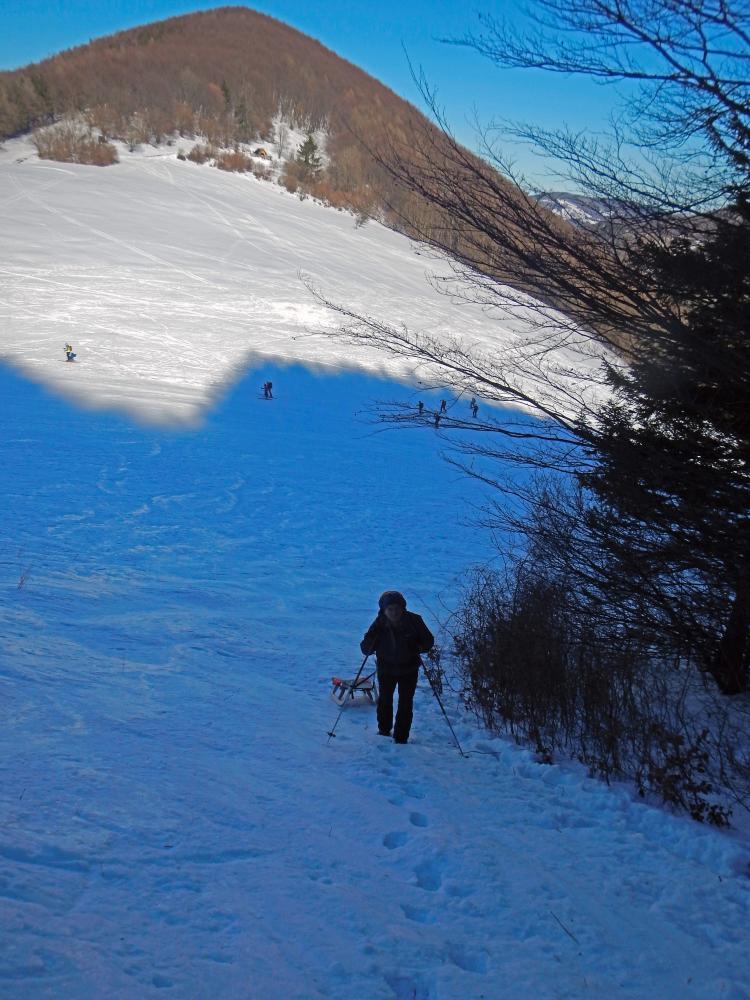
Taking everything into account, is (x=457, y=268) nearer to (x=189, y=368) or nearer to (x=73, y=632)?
(x=73, y=632)

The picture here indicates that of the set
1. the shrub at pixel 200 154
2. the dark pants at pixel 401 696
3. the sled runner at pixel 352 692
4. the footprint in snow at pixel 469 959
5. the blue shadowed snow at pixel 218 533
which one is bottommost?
the blue shadowed snow at pixel 218 533

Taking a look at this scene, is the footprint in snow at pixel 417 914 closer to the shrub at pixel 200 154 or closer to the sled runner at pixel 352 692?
the sled runner at pixel 352 692

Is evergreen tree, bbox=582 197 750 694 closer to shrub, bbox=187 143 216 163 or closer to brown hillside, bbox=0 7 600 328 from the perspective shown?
brown hillside, bbox=0 7 600 328

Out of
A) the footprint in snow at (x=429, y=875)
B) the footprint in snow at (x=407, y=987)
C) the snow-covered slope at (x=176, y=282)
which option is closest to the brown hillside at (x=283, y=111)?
the footprint in snow at (x=429, y=875)

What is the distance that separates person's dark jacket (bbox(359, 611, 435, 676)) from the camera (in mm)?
5777

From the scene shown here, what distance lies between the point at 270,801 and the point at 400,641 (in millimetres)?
1911

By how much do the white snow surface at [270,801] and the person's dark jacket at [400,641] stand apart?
2.35 ft

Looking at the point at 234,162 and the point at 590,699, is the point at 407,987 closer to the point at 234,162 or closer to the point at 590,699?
the point at 590,699

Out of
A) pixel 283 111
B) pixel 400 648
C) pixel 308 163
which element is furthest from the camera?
pixel 283 111

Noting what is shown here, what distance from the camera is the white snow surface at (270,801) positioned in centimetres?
284

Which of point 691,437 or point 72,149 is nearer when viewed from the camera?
point 691,437

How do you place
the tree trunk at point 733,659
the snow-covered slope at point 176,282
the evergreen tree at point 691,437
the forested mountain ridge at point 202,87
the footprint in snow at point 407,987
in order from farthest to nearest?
the forested mountain ridge at point 202,87 → the snow-covered slope at point 176,282 → the tree trunk at point 733,659 → the evergreen tree at point 691,437 → the footprint in snow at point 407,987

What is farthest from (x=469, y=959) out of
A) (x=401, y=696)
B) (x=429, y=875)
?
(x=401, y=696)

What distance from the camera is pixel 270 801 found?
427 cm
